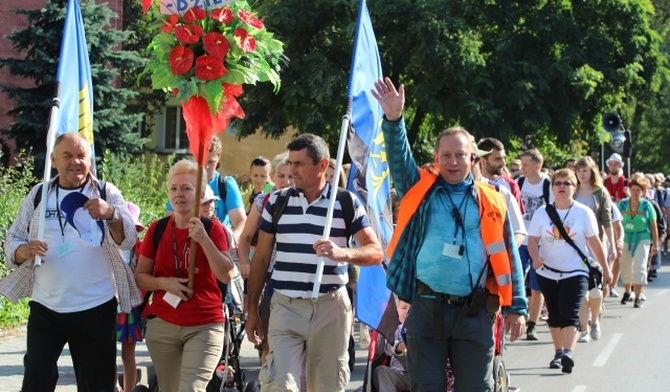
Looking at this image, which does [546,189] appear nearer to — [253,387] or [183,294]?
[253,387]

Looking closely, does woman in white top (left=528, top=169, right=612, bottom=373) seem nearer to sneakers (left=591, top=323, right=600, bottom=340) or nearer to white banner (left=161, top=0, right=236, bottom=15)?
sneakers (left=591, top=323, right=600, bottom=340)

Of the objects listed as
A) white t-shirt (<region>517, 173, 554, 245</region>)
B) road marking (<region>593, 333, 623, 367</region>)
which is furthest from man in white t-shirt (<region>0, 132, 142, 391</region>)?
white t-shirt (<region>517, 173, 554, 245</region>)

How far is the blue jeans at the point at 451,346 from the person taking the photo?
602cm

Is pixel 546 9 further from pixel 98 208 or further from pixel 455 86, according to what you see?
pixel 98 208

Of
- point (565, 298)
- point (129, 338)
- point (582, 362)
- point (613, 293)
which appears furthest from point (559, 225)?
point (613, 293)

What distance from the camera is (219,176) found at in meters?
8.88

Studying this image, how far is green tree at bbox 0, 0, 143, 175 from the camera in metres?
20.8

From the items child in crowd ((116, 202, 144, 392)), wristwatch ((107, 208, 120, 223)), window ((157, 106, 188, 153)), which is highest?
window ((157, 106, 188, 153))

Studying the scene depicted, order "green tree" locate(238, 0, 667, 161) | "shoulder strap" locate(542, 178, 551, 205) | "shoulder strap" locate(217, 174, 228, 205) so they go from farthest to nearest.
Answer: "green tree" locate(238, 0, 667, 161) → "shoulder strap" locate(542, 178, 551, 205) → "shoulder strap" locate(217, 174, 228, 205)

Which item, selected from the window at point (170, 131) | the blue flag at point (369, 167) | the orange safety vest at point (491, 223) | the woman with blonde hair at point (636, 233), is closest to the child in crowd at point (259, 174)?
the blue flag at point (369, 167)

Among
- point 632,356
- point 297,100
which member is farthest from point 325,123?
point 632,356

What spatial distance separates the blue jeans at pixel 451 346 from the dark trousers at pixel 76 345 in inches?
72.4

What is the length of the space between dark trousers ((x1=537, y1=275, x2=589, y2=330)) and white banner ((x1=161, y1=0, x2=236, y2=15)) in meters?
5.43

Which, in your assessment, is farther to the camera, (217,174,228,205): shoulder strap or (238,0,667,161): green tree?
(238,0,667,161): green tree
